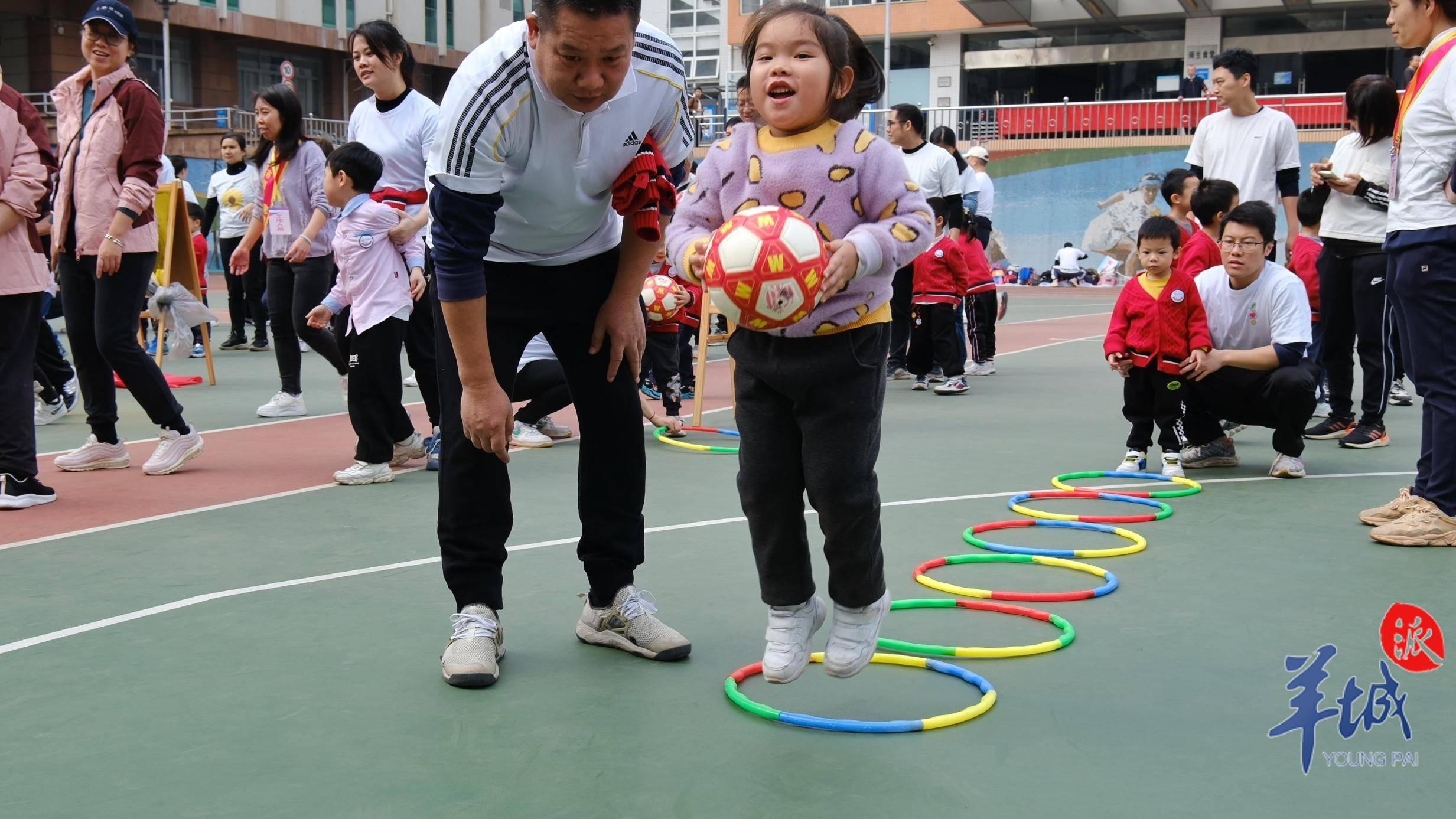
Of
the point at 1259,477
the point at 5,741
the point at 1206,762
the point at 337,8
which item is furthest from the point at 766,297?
the point at 337,8

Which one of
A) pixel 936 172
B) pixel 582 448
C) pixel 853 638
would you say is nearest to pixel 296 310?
pixel 582 448

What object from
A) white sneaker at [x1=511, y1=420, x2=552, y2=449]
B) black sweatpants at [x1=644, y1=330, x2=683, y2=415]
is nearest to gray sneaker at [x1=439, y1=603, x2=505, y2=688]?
white sneaker at [x1=511, y1=420, x2=552, y2=449]

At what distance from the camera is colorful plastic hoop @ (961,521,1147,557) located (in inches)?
188

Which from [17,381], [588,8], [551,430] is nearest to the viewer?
[588,8]

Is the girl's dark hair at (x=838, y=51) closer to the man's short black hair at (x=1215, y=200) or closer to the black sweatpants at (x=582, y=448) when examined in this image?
the black sweatpants at (x=582, y=448)

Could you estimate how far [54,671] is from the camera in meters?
3.59

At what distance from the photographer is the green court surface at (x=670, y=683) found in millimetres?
2758

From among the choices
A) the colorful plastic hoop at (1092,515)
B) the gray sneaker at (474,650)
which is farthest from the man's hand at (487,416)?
the colorful plastic hoop at (1092,515)

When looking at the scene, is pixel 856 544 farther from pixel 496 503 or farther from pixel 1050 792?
pixel 496 503

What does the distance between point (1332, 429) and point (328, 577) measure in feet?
19.9

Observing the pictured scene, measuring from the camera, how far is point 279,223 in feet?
29.5

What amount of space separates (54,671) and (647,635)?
164cm

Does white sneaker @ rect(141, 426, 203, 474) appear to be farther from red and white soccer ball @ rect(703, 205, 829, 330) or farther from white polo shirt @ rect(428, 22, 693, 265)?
red and white soccer ball @ rect(703, 205, 829, 330)

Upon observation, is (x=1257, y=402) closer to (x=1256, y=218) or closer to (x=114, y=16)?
(x=1256, y=218)
